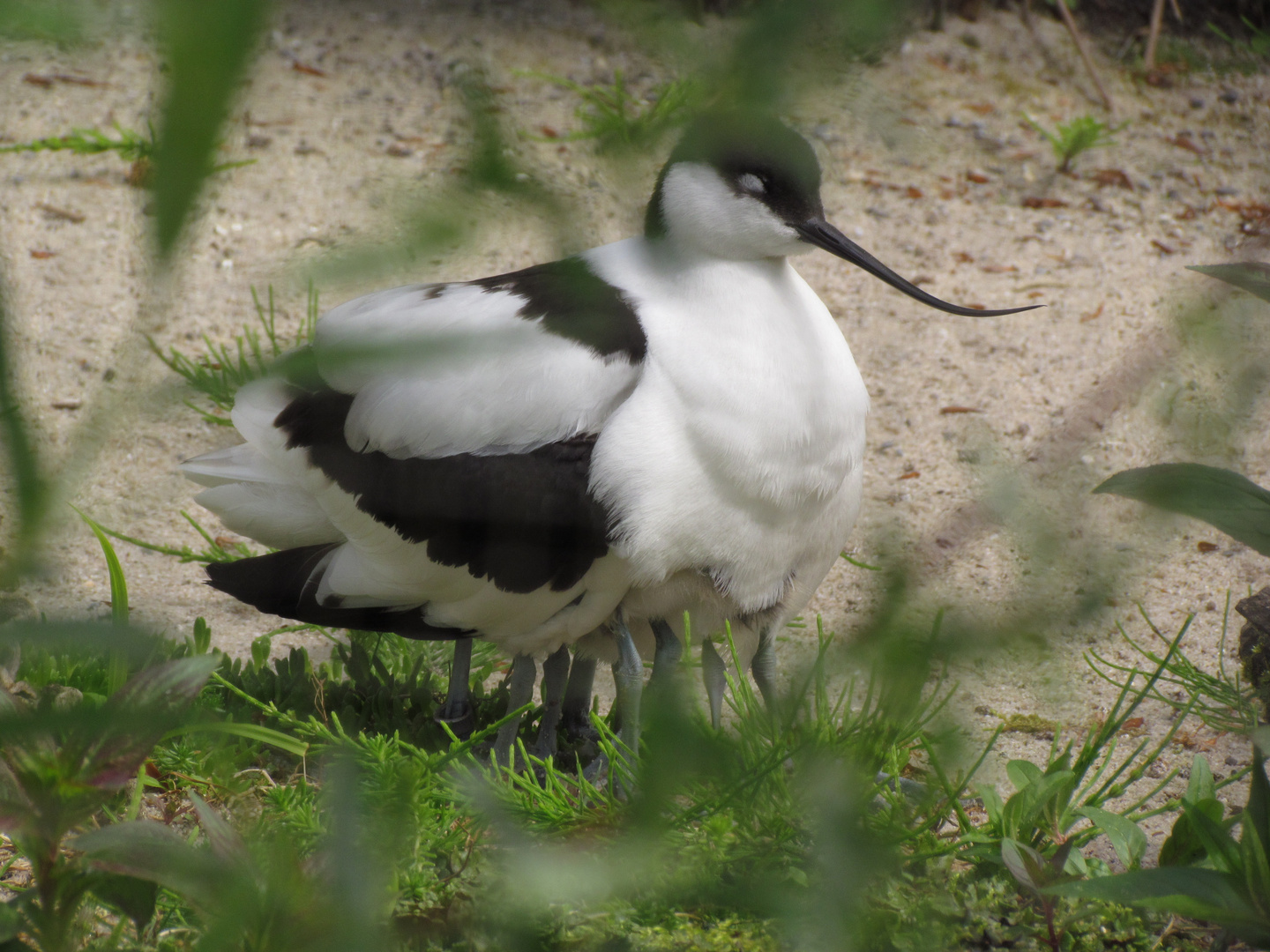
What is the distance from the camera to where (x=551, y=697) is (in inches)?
86.6

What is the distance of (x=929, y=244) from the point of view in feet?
13.3

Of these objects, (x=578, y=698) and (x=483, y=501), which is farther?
(x=578, y=698)

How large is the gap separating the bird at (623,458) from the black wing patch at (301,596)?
0.01 meters

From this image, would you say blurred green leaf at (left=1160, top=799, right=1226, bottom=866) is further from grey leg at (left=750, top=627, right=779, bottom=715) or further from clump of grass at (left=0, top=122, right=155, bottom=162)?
clump of grass at (left=0, top=122, right=155, bottom=162)

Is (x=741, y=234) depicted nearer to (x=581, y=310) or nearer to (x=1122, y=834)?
(x=581, y=310)

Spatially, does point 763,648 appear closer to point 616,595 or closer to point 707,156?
point 616,595

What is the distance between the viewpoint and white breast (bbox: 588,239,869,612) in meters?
1.71

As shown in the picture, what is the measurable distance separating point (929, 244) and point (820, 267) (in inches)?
16.2

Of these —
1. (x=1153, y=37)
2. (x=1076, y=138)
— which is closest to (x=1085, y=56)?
(x=1153, y=37)

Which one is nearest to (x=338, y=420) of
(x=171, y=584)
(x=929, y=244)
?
(x=171, y=584)

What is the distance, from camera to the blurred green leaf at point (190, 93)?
25 cm

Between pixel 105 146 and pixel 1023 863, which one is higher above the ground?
pixel 105 146

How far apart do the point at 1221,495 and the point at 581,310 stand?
62 cm

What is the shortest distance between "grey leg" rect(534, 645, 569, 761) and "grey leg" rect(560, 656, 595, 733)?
0.03 m
